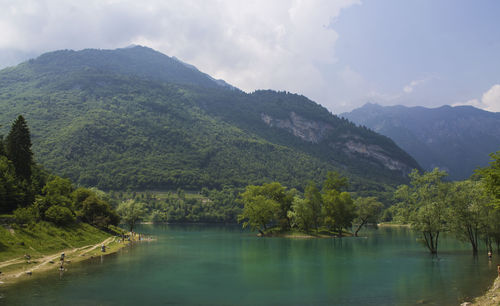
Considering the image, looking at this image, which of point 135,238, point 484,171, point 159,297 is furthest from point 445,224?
point 135,238

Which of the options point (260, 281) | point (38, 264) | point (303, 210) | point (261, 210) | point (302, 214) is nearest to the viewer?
point (260, 281)

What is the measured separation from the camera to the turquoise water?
34344 mm

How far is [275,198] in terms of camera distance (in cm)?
12419

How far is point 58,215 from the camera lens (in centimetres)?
6681

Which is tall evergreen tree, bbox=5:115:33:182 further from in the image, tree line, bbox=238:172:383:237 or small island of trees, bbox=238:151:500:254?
small island of trees, bbox=238:151:500:254

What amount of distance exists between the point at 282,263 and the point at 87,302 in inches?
1333

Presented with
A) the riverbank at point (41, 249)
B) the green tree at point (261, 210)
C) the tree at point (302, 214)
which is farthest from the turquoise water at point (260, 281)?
the green tree at point (261, 210)

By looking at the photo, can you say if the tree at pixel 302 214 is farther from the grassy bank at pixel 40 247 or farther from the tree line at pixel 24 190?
the tree line at pixel 24 190

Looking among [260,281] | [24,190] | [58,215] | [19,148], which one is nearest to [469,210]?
[260,281]

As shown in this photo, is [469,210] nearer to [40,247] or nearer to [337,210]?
[337,210]

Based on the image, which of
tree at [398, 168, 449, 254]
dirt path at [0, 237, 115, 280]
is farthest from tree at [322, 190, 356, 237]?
dirt path at [0, 237, 115, 280]

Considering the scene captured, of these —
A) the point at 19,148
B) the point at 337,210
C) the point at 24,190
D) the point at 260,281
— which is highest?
the point at 19,148

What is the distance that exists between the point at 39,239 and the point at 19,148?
2253 centimetres

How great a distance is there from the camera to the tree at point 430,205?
6425 cm
